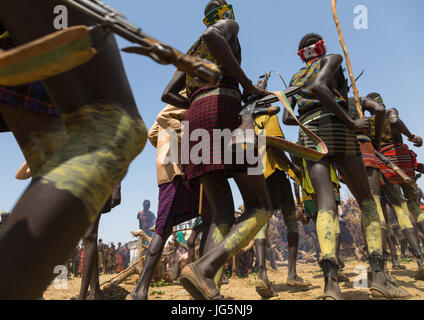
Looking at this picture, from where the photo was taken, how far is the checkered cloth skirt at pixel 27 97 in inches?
50.1

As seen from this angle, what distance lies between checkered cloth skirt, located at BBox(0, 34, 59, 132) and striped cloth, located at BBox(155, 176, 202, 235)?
2497 millimetres

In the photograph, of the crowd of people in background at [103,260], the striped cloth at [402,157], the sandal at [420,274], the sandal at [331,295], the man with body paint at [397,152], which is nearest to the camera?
the sandal at [331,295]

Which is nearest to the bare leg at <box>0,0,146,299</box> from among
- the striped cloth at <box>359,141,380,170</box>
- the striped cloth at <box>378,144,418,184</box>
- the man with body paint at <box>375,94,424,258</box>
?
the striped cloth at <box>359,141,380,170</box>

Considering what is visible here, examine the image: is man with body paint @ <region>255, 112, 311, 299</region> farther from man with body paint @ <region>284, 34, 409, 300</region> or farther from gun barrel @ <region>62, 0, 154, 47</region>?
gun barrel @ <region>62, 0, 154, 47</region>

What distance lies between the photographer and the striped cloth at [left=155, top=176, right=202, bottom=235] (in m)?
3.73

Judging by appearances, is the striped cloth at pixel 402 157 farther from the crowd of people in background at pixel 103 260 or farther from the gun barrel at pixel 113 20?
the crowd of people in background at pixel 103 260

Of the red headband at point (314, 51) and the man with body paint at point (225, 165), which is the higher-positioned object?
the red headband at point (314, 51)

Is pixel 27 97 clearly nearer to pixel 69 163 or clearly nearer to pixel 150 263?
pixel 69 163

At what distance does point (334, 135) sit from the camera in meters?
3.26

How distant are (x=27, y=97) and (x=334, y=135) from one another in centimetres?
280

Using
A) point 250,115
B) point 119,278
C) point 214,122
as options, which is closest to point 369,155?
point 250,115

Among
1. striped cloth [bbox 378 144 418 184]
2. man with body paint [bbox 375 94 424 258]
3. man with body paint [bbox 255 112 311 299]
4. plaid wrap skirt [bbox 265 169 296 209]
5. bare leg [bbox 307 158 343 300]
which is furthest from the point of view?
striped cloth [bbox 378 144 418 184]

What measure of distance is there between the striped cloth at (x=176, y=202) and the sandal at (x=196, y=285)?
1779 millimetres

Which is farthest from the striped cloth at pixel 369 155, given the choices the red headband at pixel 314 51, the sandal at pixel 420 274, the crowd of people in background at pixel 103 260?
the crowd of people in background at pixel 103 260
